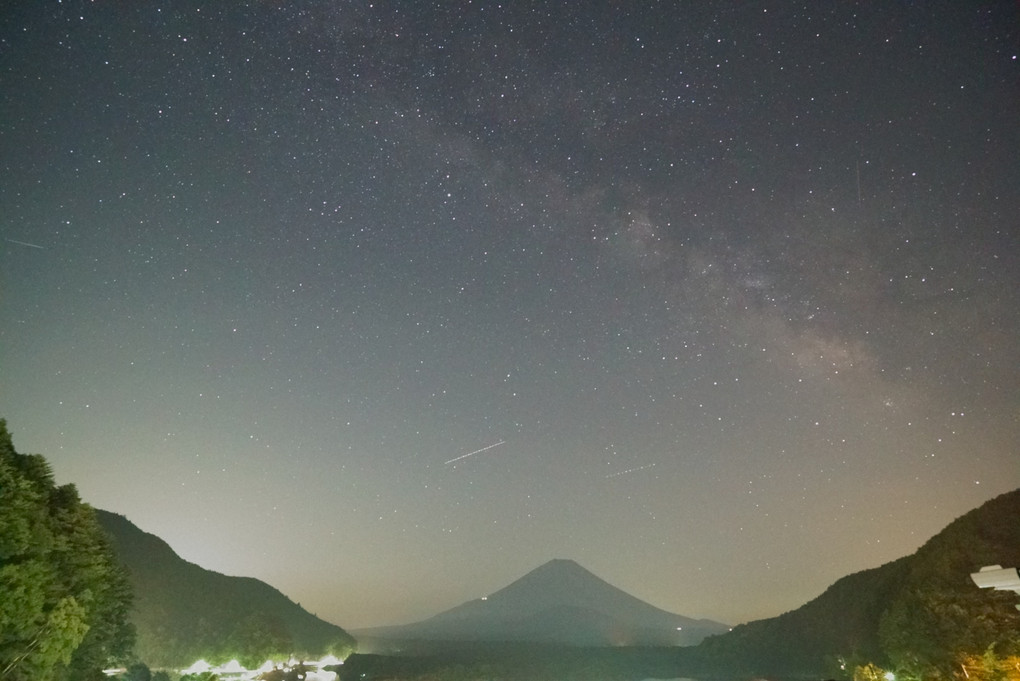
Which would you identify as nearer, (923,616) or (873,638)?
(923,616)

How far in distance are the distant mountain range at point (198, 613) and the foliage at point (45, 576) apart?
21503 mm

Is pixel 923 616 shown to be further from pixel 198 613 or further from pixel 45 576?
pixel 198 613

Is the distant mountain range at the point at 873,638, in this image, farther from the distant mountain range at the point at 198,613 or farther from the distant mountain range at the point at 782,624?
the distant mountain range at the point at 198,613

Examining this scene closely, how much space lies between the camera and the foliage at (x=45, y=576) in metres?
15.3

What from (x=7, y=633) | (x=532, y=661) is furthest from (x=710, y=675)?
(x=7, y=633)

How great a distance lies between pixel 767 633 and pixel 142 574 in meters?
77.1

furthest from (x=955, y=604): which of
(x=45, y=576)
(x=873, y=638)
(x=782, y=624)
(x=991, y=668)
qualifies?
(x=782, y=624)

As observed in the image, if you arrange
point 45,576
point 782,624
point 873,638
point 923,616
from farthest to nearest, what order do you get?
point 782,624, point 873,638, point 923,616, point 45,576

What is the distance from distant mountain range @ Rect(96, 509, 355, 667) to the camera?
182 ft

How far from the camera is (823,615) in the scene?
6341 centimetres

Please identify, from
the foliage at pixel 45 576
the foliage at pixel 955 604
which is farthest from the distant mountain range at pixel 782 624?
the foliage at pixel 45 576

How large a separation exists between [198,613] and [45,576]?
6623cm

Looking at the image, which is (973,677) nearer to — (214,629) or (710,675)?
(710,675)

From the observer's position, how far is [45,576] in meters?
16.3
